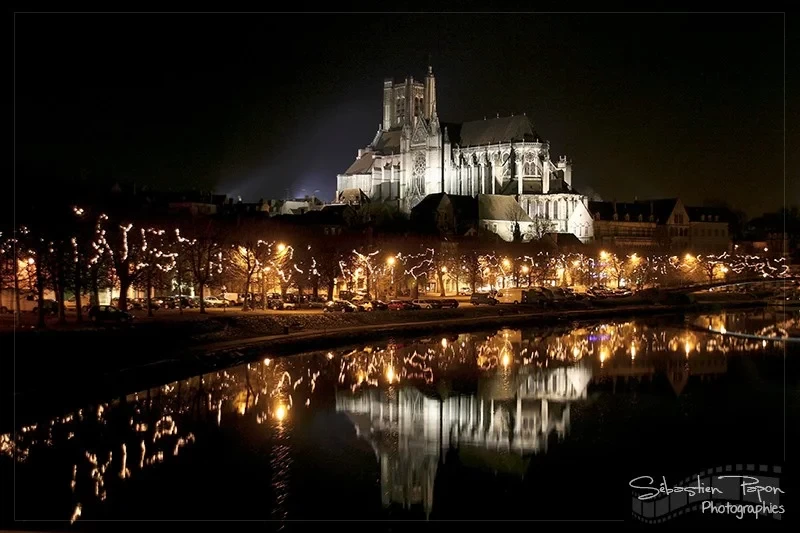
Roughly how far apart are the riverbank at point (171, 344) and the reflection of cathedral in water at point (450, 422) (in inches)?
335

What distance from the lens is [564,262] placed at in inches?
3915

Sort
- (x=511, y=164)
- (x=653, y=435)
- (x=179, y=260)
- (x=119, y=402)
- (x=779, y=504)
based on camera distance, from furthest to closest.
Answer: (x=511, y=164) → (x=179, y=260) → (x=119, y=402) → (x=653, y=435) → (x=779, y=504)

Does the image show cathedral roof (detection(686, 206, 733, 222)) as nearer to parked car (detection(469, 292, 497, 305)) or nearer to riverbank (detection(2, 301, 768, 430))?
parked car (detection(469, 292, 497, 305))

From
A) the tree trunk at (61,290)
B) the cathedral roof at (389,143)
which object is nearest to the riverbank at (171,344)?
the tree trunk at (61,290)

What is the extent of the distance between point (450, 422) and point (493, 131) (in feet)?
373

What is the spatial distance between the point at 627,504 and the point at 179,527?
425 inches

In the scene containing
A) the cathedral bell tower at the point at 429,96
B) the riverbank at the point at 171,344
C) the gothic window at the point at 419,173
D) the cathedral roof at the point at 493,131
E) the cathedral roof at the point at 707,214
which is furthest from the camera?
the cathedral bell tower at the point at 429,96

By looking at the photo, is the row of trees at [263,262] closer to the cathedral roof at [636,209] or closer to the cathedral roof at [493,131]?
the cathedral roof at [636,209]

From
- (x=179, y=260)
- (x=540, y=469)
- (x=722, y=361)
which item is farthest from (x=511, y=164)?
(x=540, y=469)

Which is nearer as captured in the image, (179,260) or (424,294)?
(179,260)

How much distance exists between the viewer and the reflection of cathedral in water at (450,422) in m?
25.8

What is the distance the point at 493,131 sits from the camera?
468 ft

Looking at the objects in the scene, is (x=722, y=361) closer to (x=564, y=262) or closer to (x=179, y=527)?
(x=179, y=527)

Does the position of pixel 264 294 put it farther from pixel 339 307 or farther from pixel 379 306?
pixel 379 306
